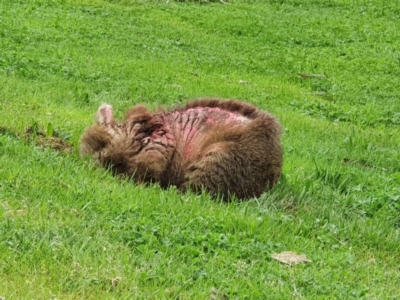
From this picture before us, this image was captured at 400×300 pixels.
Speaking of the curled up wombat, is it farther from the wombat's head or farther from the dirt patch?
the dirt patch

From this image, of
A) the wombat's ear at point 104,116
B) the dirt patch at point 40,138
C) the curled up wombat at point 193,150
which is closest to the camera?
the curled up wombat at point 193,150

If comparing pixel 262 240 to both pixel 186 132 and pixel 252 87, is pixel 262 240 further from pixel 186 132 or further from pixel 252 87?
pixel 252 87

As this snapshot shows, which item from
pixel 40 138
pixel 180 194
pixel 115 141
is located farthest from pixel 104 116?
pixel 180 194

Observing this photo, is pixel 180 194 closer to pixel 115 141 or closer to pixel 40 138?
pixel 115 141

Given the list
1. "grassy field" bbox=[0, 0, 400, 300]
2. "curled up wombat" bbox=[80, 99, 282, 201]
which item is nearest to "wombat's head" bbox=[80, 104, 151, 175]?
"curled up wombat" bbox=[80, 99, 282, 201]

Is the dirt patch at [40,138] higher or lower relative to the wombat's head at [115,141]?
lower

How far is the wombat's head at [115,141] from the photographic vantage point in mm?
5367

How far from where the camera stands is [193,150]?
5387 millimetres

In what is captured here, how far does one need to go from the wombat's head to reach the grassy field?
0.15 metres

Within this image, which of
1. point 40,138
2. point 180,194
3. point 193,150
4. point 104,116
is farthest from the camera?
point 40,138

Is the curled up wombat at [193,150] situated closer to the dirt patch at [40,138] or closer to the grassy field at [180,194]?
the grassy field at [180,194]

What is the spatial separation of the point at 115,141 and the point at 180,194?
2.24 ft

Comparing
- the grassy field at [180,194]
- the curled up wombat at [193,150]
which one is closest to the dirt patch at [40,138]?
the grassy field at [180,194]

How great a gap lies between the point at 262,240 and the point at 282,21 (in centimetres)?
1537
